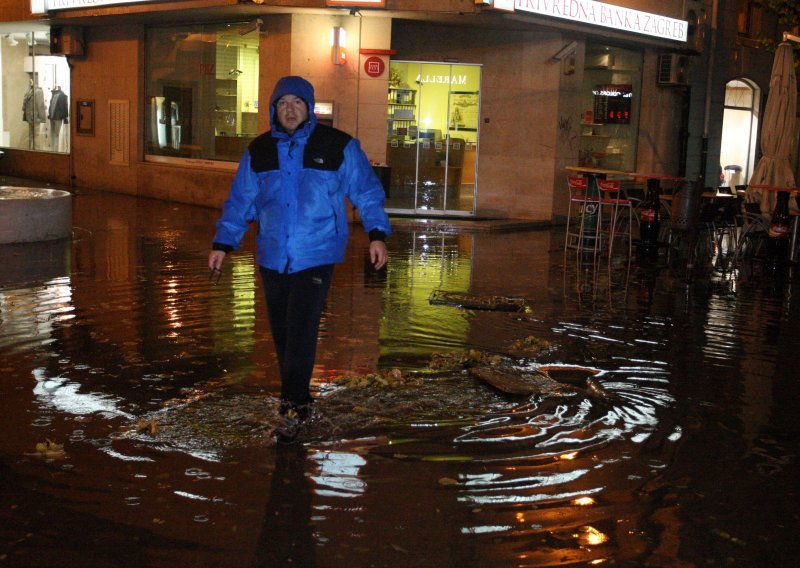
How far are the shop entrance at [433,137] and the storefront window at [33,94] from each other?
9.17 meters

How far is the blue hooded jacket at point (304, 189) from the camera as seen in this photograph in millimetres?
5316

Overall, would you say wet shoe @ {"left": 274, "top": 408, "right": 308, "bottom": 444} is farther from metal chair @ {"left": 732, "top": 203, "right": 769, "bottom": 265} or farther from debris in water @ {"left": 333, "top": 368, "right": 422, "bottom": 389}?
metal chair @ {"left": 732, "top": 203, "right": 769, "bottom": 265}

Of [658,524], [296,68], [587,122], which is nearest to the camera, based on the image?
[658,524]

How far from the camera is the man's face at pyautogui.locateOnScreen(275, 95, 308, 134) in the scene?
530cm

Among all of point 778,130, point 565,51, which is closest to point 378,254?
point 778,130

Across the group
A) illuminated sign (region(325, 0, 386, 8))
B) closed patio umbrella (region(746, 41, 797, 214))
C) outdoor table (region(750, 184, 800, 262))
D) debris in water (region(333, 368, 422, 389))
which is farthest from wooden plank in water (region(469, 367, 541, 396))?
illuminated sign (region(325, 0, 386, 8))

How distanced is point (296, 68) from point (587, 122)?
6.45 metres

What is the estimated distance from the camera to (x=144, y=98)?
21.0 meters

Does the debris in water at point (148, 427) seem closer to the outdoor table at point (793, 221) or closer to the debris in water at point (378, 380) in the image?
the debris in water at point (378, 380)

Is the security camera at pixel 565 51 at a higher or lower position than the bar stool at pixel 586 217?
higher

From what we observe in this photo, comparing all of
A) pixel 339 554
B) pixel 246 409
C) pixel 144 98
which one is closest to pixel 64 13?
pixel 144 98

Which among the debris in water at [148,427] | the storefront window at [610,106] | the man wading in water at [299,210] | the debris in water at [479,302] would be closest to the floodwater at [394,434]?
the debris in water at [148,427]

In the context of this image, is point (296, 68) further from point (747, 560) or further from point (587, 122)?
point (747, 560)

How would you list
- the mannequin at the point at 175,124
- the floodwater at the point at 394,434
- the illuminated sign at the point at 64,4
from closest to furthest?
the floodwater at the point at 394,434 → the illuminated sign at the point at 64,4 → the mannequin at the point at 175,124
